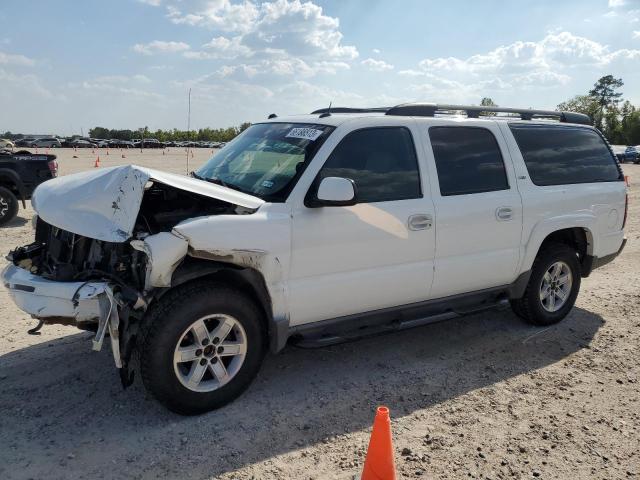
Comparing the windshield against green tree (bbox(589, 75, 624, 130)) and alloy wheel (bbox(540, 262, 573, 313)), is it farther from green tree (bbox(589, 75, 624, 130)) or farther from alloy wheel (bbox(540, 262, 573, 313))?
green tree (bbox(589, 75, 624, 130))

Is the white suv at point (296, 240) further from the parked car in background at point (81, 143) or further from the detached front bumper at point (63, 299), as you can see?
the parked car in background at point (81, 143)

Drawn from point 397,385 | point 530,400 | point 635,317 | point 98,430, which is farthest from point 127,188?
point 635,317

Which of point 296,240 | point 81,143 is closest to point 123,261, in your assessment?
point 296,240

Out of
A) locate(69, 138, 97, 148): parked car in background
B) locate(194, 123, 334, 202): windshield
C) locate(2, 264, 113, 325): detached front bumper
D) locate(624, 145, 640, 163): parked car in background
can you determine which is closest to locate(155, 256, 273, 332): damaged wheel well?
locate(2, 264, 113, 325): detached front bumper

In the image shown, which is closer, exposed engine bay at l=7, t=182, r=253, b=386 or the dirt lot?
the dirt lot

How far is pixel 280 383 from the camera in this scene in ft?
13.3

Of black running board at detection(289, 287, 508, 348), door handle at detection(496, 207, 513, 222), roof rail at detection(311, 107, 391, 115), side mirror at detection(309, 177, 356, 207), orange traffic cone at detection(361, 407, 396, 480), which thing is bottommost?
orange traffic cone at detection(361, 407, 396, 480)

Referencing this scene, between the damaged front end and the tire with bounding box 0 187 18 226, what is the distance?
22.6 ft

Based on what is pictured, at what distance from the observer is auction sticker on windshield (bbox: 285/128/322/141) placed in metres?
3.99

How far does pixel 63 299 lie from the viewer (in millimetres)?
3264

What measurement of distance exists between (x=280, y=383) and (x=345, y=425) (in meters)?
0.74

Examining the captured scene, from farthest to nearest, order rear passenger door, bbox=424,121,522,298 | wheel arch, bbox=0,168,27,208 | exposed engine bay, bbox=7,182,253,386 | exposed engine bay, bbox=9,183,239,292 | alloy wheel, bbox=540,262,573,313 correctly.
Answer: wheel arch, bbox=0,168,27,208, alloy wheel, bbox=540,262,573,313, rear passenger door, bbox=424,121,522,298, exposed engine bay, bbox=9,183,239,292, exposed engine bay, bbox=7,182,253,386

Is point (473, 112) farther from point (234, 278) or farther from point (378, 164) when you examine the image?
point (234, 278)

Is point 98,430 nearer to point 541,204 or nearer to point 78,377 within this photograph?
point 78,377
